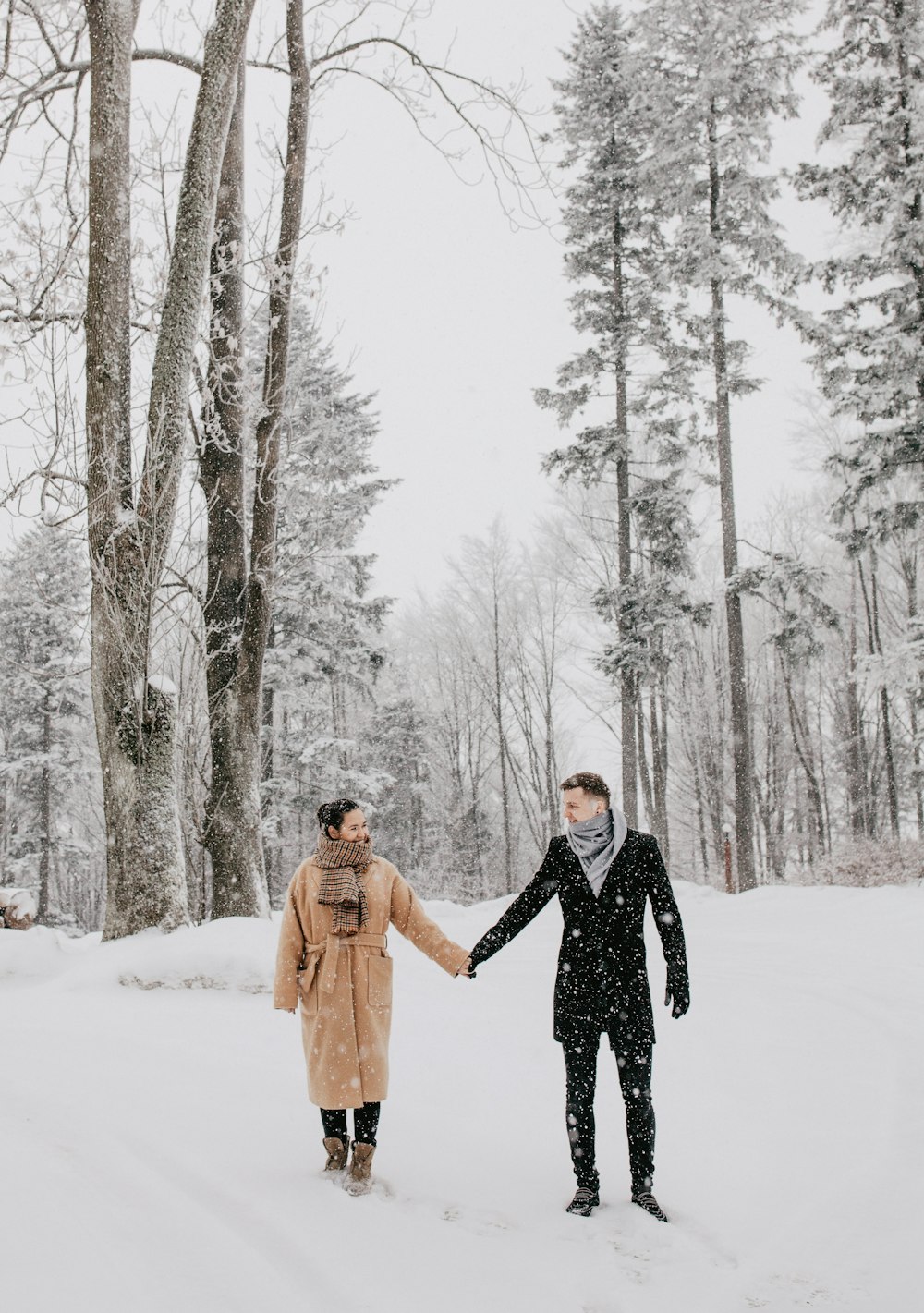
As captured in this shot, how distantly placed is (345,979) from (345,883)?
373 millimetres

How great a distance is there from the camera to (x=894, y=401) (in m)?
13.9

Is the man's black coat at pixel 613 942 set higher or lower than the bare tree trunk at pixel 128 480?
lower

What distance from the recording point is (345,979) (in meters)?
3.58

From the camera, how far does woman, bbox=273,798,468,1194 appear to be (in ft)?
11.5

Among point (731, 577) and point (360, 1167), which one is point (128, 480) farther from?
point (731, 577)

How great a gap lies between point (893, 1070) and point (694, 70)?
62.6 feet

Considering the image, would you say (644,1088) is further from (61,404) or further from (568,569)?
(568,569)

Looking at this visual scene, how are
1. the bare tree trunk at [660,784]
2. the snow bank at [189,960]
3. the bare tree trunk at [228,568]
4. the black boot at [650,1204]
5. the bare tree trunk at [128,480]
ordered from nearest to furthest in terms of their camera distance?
the black boot at [650,1204]
the snow bank at [189,960]
the bare tree trunk at [128,480]
the bare tree trunk at [228,568]
the bare tree trunk at [660,784]

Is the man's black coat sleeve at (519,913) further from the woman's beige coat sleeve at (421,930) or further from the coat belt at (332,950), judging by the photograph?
the coat belt at (332,950)

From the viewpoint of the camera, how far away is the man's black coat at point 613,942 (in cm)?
348

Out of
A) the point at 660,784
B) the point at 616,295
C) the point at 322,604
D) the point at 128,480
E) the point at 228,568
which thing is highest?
the point at 616,295

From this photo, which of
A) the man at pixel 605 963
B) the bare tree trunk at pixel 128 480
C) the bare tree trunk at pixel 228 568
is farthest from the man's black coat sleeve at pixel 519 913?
the bare tree trunk at pixel 228 568

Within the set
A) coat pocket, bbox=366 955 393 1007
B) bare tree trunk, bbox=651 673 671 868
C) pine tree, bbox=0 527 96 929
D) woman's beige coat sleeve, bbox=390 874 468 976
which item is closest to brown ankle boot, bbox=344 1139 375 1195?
coat pocket, bbox=366 955 393 1007

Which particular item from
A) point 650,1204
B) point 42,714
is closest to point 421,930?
point 650,1204
